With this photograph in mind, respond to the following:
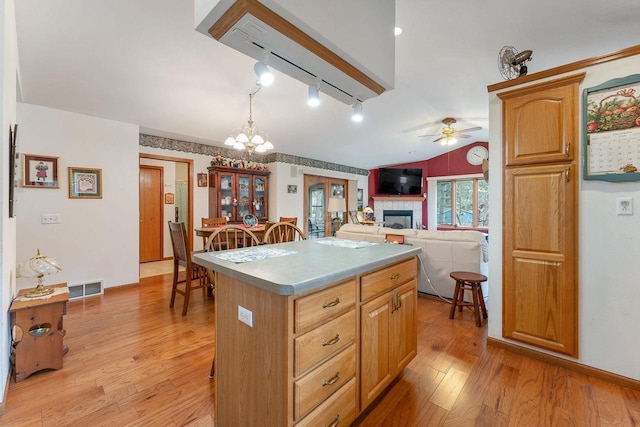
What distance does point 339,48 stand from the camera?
146 centimetres

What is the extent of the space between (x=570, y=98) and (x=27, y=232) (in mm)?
5442

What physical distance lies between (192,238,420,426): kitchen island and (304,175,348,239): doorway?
16.4 feet

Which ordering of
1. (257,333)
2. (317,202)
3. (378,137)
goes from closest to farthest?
(257,333) < (378,137) < (317,202)

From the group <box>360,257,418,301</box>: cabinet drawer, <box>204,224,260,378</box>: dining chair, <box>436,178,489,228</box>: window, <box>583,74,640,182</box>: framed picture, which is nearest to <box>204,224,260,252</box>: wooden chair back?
<box>204,224,260,378</box>: dining chair

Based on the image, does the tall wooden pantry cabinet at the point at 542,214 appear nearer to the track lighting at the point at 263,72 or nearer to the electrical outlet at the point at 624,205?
the electrical outlet at the point at 624,205

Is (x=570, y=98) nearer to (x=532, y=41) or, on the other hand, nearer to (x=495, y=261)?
(x=532, y=41)

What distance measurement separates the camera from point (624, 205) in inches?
69.8

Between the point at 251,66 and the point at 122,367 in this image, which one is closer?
the point at 122,367

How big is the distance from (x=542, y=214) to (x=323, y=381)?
6.50 feet

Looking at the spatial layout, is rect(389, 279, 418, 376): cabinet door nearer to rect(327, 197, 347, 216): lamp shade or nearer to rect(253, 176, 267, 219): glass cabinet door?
rect(253, 176, 267, 219): glass cabinet door

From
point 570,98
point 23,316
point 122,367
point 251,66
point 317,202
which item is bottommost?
point 122,367

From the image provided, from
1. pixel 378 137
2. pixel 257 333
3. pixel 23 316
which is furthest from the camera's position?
pixel 378 137

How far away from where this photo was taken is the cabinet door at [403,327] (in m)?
1.65

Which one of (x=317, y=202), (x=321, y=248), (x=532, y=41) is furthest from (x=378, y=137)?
(x=321, y=248)
